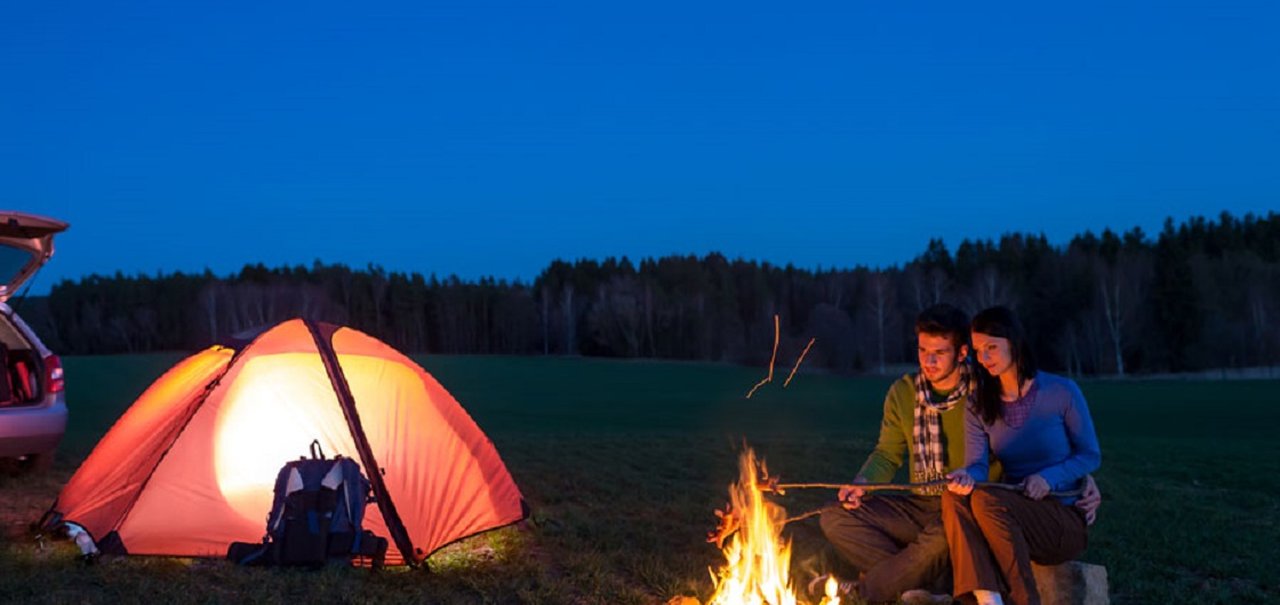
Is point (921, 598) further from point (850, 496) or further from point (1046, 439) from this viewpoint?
point (1046, 439)

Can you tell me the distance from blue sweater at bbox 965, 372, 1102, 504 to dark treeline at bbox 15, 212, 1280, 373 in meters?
47.9

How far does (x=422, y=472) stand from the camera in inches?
278

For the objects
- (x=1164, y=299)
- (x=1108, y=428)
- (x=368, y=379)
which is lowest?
(x=1108, y=428)

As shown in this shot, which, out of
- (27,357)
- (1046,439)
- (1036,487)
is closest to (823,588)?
(1036,487)

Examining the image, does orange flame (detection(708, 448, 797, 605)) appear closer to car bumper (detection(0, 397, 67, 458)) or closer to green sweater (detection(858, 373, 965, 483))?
green sweater (detection(858, 373, 965, 483))

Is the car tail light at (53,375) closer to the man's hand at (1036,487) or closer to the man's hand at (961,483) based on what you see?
the man's hand at (961,483)

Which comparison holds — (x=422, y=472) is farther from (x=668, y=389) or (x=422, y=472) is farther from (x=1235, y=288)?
(x=1235, y=288)

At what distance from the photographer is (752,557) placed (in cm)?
473

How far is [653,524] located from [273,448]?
2937 millimetres

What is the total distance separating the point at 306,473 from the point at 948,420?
152 inches

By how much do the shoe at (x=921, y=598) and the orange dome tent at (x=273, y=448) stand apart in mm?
2948

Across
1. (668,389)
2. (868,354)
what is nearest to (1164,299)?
(868,354)

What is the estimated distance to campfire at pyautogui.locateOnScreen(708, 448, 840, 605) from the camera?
15.3 feet

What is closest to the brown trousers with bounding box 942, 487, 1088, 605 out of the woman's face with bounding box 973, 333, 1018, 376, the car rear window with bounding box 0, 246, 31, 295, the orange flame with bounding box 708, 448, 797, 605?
the woman's face with bounding box 973, 333, 1018, 376
